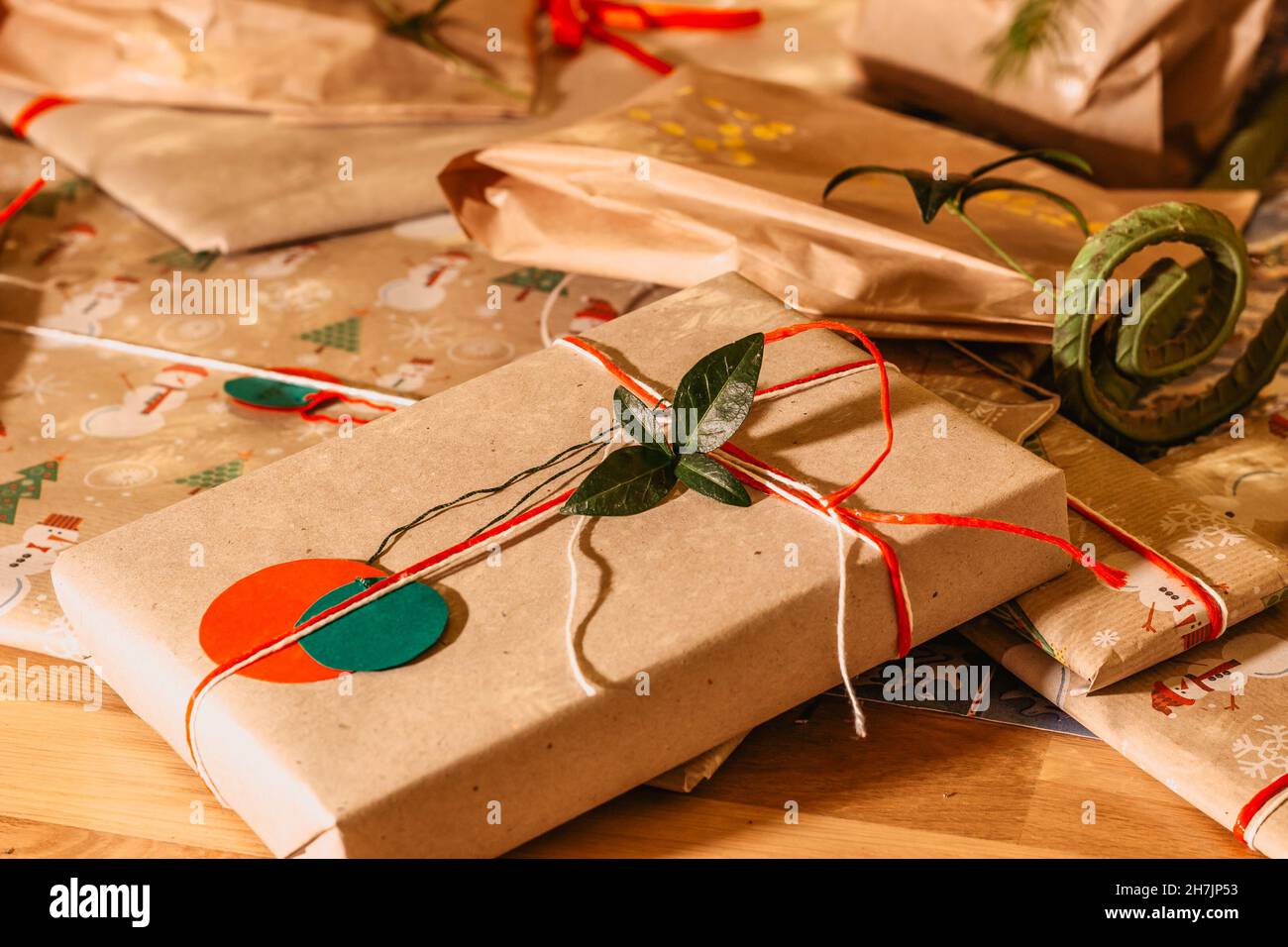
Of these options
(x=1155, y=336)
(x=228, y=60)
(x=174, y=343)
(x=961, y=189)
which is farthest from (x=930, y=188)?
(x=228, y=60)

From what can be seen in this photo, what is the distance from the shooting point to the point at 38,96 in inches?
40.6

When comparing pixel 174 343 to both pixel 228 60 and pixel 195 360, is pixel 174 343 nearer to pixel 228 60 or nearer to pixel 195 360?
pixel 195 360

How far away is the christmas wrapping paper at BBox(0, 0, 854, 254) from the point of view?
0.92 m

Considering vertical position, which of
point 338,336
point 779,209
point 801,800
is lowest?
point 801,800

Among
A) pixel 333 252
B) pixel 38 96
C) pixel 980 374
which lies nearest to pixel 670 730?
pixel 980 374

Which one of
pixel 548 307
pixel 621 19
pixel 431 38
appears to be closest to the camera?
pixel 548 307

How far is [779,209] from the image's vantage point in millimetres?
759

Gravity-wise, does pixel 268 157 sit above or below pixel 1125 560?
above

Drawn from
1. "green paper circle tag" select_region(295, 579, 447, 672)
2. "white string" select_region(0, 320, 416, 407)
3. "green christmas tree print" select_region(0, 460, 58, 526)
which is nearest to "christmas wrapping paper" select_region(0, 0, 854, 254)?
"white string" select_region(0, 320, 416, 407)

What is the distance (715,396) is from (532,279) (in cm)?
34

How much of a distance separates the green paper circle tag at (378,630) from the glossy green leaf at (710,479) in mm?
118

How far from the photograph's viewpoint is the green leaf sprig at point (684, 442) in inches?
21.9

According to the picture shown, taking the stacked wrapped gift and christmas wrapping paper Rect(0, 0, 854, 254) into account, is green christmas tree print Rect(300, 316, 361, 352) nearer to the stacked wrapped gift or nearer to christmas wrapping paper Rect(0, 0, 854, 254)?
the stacked wrapped gift

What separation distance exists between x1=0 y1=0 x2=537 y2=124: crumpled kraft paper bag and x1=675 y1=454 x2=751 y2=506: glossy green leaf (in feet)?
1.90
